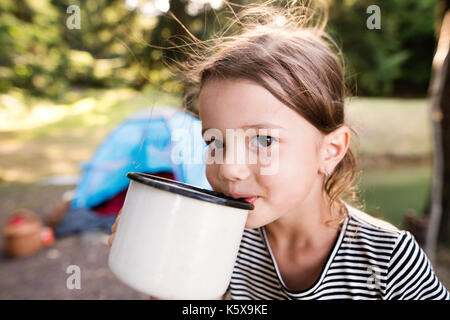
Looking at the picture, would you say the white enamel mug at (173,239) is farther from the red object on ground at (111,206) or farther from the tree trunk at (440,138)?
the red object on ground at (111,206)

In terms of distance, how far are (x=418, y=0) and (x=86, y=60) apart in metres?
12.9

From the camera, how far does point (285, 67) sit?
3.41ft

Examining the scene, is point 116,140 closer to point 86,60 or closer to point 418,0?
point 86,60

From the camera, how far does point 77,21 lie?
155 cm

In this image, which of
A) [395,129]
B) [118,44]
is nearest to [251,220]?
[395,129]

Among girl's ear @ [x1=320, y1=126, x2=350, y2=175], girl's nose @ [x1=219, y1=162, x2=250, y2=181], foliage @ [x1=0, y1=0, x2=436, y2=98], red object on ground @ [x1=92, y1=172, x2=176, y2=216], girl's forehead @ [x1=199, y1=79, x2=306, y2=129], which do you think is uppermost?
foliage @ [x1=0, y1=0, x2=436, y2=98]

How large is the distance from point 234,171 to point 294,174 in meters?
0.18

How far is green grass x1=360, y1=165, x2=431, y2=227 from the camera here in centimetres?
485

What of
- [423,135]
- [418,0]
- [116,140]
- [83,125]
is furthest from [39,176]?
[418,0]

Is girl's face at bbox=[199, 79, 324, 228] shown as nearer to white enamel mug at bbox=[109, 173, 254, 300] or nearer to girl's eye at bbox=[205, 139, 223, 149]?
girl's eye at bbox=[205, 139, 223, 149]

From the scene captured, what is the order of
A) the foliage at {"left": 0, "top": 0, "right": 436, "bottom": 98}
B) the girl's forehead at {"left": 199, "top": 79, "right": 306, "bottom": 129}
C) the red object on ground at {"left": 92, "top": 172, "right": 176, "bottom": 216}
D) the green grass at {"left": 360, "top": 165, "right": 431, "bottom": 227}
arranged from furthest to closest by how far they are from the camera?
1. the foliage at {"left": 0, "top": 0, "right": 436, "bottom": 98}
2. the green grass at {"left": 360, "top": 165, "right": 431, "bottom": 227}
3. the red object on ground at {"left": 92, "top": 172, "right": 176, "bottom": 216}
4. the girl's forehead at {"left": 199, "top": 79, "right": 306, "bottom": 129}

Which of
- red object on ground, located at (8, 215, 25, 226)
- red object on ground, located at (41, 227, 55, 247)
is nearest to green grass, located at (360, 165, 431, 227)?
red object on ground, located at (41, 227, 55, 247)

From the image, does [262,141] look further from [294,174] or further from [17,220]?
[17,220]

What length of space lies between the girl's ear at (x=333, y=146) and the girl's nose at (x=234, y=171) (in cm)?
30
